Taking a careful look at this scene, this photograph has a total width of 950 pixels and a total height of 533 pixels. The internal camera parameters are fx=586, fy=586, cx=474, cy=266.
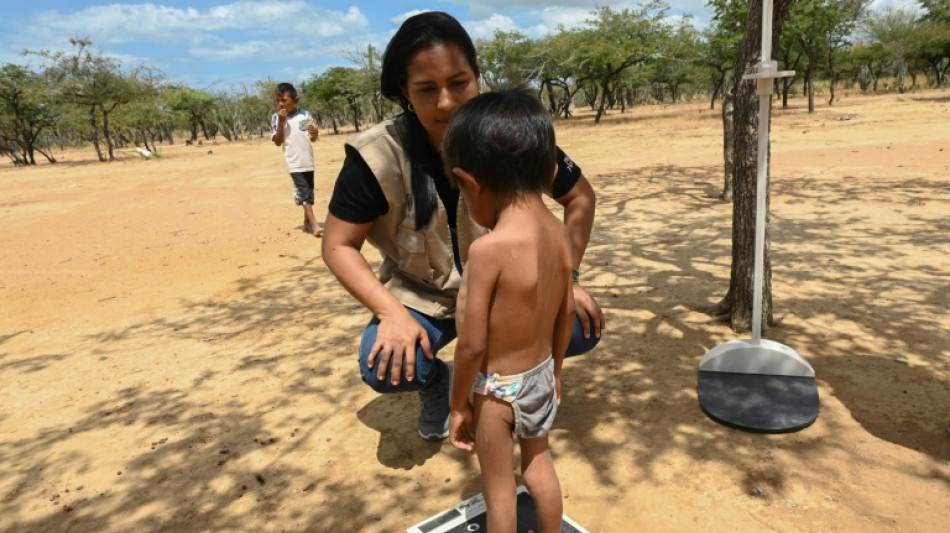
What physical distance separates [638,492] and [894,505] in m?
0.82

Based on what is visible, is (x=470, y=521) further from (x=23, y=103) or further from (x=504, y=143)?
(x=23, y=103)

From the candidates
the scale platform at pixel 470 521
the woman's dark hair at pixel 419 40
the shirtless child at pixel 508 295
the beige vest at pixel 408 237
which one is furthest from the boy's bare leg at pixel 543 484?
the woman's dark hair at pixel 419 40

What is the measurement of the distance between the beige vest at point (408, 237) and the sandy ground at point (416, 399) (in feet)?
2.32

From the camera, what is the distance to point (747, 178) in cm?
335

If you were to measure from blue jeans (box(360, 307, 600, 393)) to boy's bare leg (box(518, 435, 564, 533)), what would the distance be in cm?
58

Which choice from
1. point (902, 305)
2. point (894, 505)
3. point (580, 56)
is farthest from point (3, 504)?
point (580, 56)

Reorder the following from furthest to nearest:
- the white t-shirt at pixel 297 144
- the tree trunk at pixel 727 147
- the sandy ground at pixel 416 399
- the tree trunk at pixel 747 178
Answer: the tree trunk at pixel 727 147
the white t-shirt at pixel 297 144
the tree trunk at pixel 747 178
the sandy ground at pixel 416 399

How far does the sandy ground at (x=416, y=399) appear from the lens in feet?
7.04

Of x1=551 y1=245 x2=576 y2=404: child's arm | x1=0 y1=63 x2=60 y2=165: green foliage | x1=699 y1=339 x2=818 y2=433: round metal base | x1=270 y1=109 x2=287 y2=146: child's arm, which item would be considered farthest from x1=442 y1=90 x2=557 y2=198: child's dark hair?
x1=0 y1=63 x2=60 y2=165: green foliage

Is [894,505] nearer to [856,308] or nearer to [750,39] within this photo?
[856,308]

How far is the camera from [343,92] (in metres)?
45.7

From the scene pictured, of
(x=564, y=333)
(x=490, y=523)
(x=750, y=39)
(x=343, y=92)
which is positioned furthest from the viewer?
(x=343, y=92)

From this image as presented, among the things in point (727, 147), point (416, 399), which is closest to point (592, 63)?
point (727, 147)

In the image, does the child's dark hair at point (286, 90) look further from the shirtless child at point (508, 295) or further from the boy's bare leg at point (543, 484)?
the boy's bare leg at point (543, 484)
